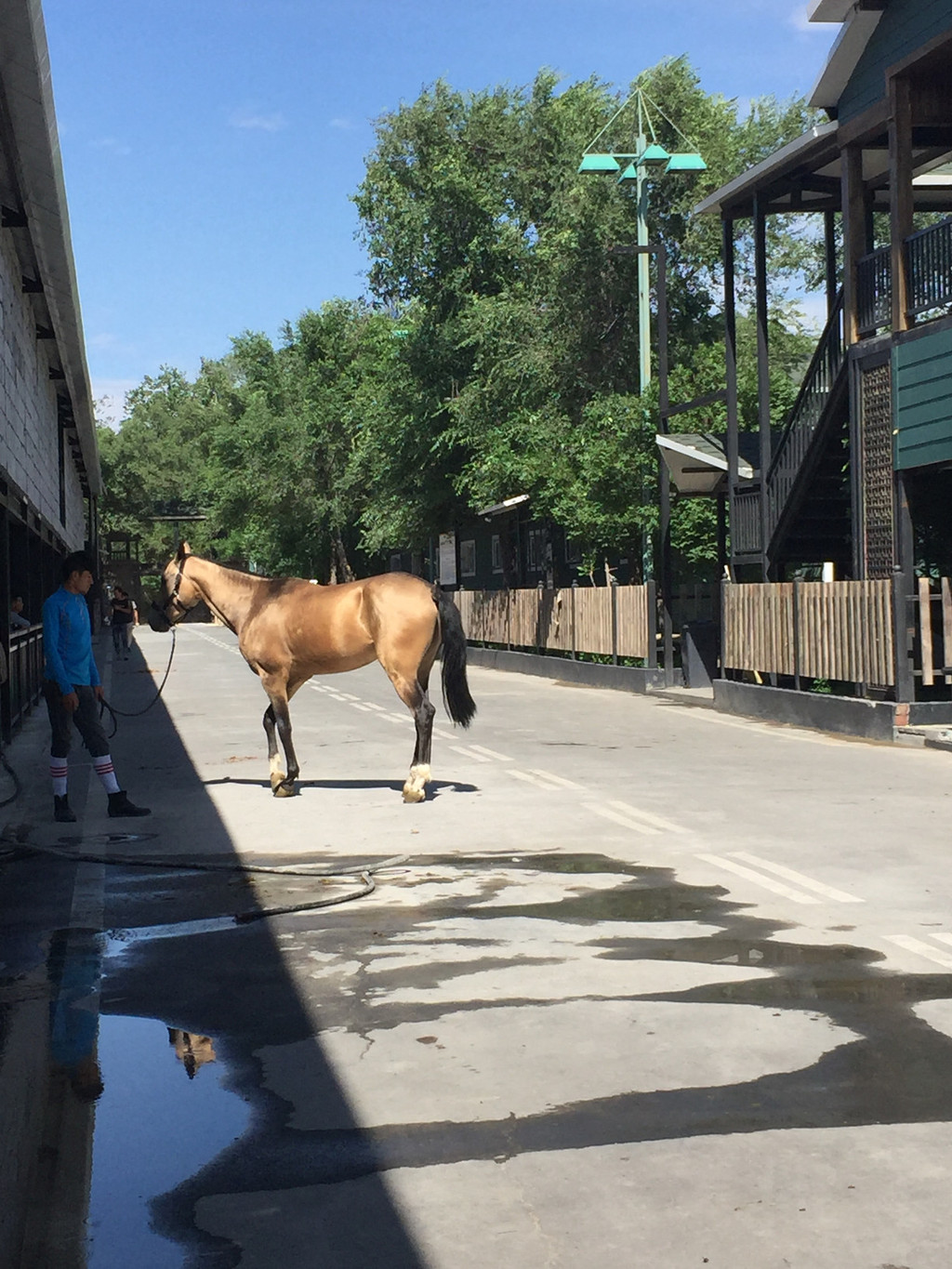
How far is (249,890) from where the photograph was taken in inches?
354

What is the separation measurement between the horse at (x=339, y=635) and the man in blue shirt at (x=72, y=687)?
154cm

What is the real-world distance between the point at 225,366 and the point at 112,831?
412ft

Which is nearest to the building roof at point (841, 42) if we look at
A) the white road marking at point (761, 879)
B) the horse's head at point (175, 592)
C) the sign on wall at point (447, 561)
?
the horse's head at point (175, 592)

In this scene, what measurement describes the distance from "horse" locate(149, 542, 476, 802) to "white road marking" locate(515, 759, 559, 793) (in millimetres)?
935

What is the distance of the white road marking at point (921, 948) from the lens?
689 cm

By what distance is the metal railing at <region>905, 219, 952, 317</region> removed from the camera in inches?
748

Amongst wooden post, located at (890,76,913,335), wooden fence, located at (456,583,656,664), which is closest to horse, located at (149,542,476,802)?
wooden post, located at (890,76,913,335)

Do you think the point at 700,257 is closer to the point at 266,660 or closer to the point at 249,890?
the point at 266,660

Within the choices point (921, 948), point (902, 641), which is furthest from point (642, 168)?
point (921, 948)

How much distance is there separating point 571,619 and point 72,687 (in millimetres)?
21413

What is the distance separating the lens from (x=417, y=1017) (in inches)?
243

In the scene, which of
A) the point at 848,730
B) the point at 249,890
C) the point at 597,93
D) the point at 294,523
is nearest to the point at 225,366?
the point at 294,523

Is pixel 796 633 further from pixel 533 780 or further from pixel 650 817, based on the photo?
pixel 650 817

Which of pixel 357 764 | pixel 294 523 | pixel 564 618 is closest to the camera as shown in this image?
pixel 357 764
